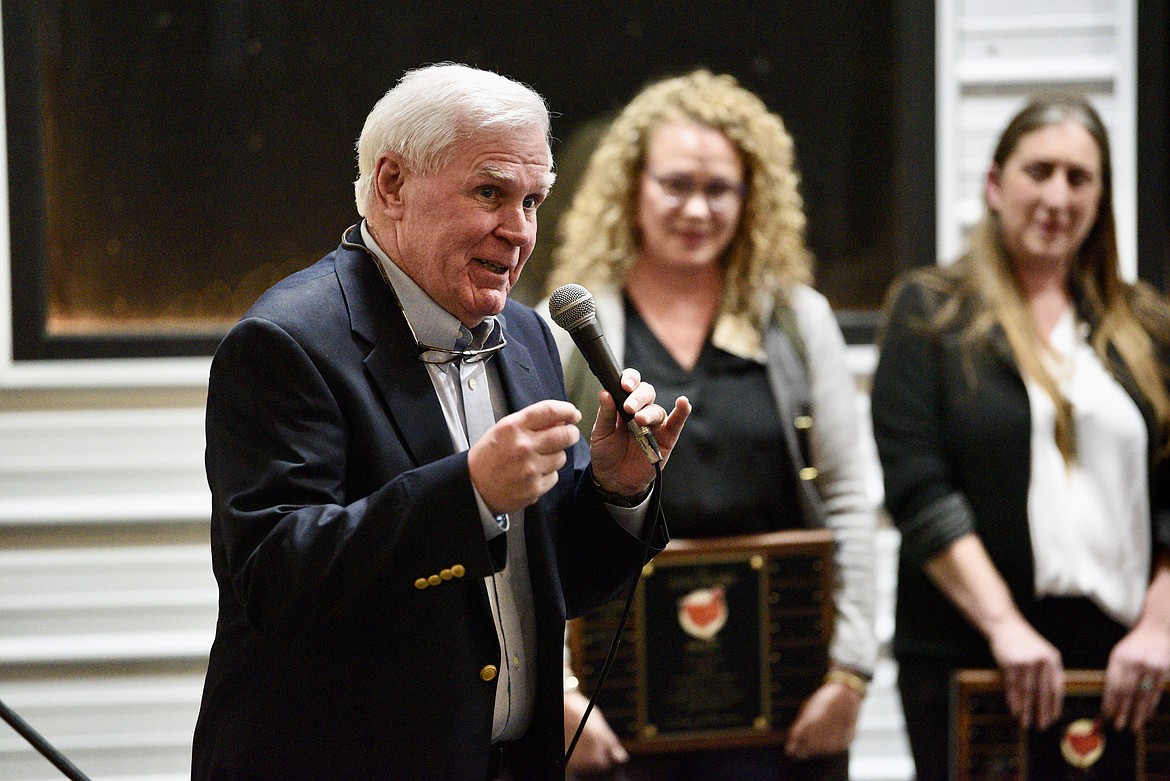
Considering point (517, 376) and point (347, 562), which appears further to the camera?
point (517, 376)

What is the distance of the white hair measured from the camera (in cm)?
133

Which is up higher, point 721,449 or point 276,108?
point 276,108

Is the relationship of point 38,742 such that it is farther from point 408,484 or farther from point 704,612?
point 704,612

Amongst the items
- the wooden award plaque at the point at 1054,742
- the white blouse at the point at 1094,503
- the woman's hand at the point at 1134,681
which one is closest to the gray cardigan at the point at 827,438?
the wooden award plaque at the point at 1054,742

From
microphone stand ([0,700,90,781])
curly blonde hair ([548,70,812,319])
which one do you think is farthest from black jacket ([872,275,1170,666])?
microphone stand ([0,700,90,781])

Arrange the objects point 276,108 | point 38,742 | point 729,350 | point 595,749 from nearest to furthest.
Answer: point 38,742, point 595,749, point 729,350, point 276,108

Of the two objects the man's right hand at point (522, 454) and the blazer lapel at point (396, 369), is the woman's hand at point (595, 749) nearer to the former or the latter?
the blazer lapel at point (396, 369)

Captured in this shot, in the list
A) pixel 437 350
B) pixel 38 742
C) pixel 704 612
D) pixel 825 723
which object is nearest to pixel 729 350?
pixel 704 612

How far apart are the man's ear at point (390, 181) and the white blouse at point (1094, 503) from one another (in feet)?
5.18

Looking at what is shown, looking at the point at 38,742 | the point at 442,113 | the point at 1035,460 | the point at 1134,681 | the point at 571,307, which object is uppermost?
the point at 442,113

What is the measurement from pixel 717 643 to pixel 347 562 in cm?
137

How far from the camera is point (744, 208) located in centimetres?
254

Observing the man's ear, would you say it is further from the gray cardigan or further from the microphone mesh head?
the gray cardigan

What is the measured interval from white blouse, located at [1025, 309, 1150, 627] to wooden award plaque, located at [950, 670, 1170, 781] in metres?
0.19
